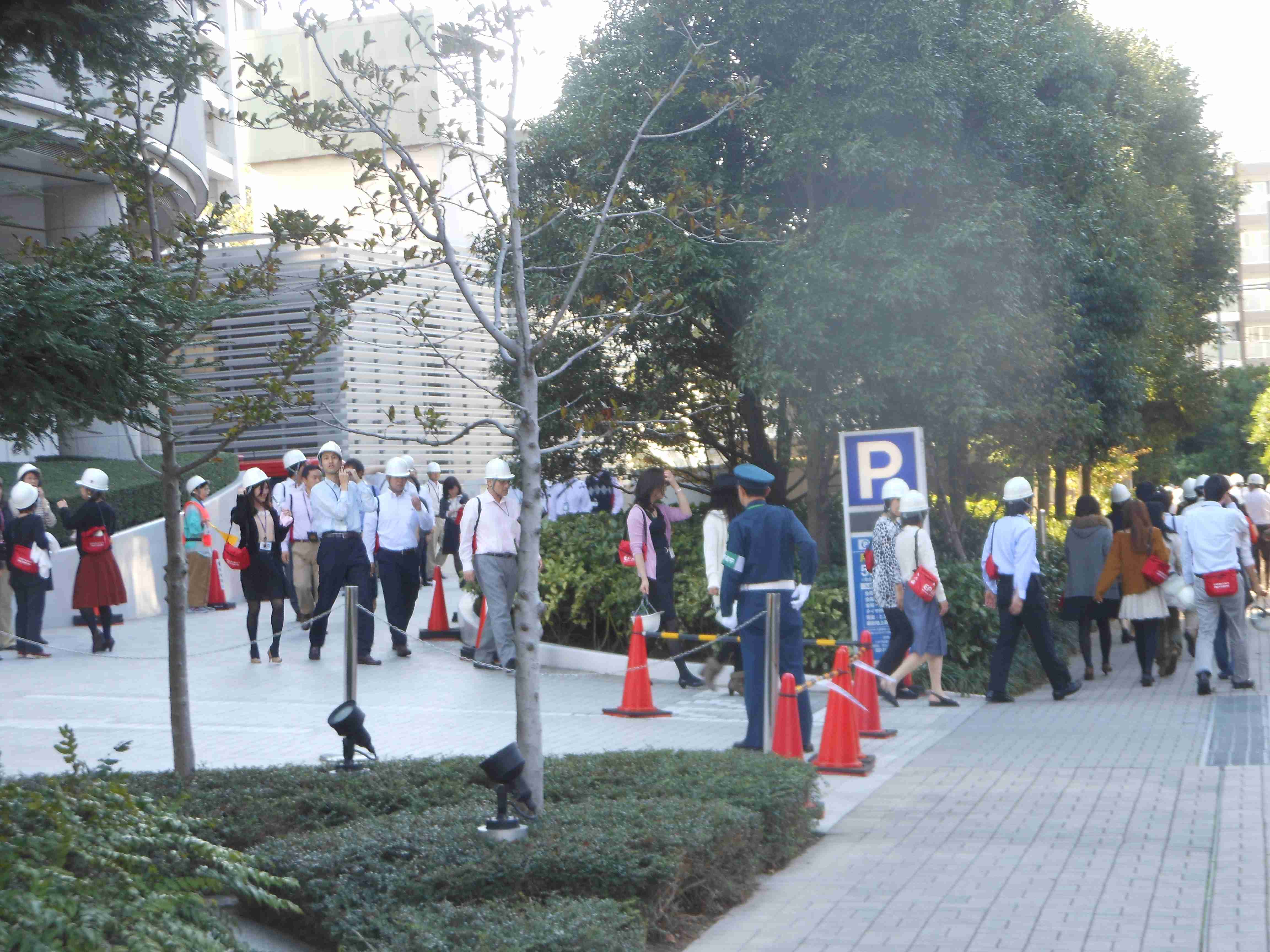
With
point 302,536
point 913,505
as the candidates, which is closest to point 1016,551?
point 913,505

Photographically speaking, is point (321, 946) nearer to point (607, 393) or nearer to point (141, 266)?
point (141, 266)

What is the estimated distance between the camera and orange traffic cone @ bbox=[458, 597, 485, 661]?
1334cm

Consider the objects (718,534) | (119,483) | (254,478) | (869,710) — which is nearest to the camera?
(869,710)

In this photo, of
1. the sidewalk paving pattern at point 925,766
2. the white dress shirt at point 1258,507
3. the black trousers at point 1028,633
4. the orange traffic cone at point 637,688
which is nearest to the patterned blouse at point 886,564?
the sidewalk paving pattern at point 925,766

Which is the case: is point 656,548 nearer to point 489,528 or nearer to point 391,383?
point 489,528

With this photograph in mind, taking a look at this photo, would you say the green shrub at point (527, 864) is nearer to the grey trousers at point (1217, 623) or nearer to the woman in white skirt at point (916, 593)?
the woman in white skirt at point (916, 593)

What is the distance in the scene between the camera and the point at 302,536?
46.5 feet

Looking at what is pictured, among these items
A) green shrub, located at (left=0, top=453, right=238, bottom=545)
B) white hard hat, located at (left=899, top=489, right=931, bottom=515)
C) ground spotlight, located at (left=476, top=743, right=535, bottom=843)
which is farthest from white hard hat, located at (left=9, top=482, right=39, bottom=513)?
ground spotlight, located at (left=476, top=743, right=535, bottom=843)

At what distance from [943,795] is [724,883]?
8.65ft

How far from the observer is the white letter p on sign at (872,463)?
12.2 metres

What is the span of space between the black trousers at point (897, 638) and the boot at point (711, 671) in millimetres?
1375

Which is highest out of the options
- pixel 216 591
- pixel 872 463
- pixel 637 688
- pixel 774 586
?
pixel 872 463

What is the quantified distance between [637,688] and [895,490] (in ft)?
8.92

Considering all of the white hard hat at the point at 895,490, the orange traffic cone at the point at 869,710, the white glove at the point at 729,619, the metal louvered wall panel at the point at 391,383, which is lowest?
the orange traffic cone at the point at 869,710
